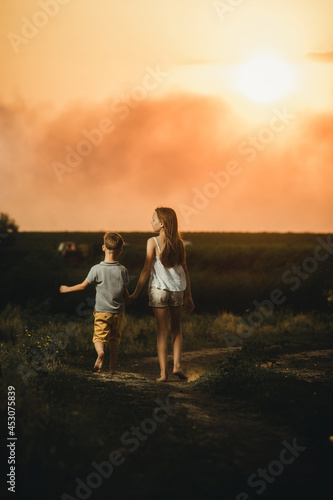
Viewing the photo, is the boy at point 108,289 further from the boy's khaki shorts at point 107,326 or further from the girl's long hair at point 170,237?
the girl's long hair at point 170,237

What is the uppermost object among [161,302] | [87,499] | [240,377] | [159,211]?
[159,211]

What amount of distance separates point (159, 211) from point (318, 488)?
4366 mm

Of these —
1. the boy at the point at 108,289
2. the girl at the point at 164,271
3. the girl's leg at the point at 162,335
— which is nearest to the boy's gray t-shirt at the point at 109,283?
the boy at the point at 108,289

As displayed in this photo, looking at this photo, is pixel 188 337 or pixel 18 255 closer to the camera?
pixel 188 337

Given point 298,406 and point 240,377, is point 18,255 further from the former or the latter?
point 298,406

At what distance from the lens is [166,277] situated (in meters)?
7.88

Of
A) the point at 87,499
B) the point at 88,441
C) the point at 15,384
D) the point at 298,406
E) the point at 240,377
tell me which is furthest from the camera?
the point at 240,377

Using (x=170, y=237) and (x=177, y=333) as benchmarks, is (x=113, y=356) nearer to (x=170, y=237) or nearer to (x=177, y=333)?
(x=177, y=333)

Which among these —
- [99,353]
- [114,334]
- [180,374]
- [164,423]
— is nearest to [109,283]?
[114,334]

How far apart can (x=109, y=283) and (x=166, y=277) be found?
2.57 ft

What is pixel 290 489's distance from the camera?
4.24m

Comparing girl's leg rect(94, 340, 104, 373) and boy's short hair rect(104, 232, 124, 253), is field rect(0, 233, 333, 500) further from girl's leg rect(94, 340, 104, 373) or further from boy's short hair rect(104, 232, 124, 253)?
boy's short hair rect(104, 232, 124, 253)

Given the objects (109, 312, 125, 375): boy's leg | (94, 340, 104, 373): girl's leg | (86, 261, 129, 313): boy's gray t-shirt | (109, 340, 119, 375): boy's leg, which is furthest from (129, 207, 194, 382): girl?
(94, 340, 104, 373): girl's leg

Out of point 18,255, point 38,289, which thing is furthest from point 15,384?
point 18,255
